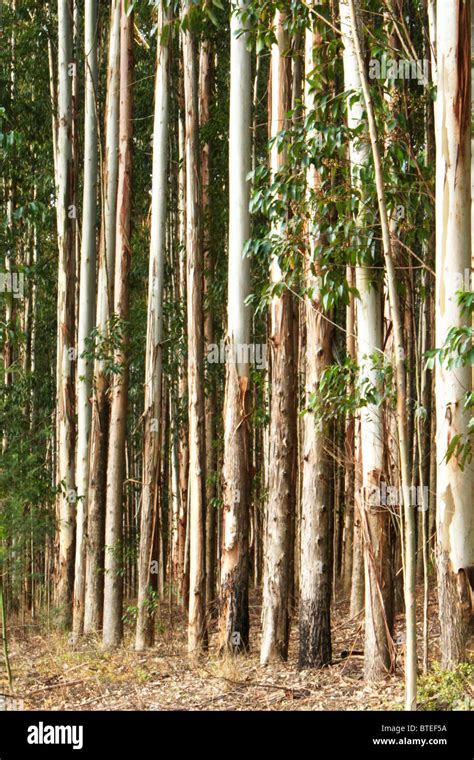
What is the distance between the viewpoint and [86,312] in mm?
13812

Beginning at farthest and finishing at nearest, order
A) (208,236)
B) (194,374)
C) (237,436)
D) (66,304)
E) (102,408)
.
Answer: (208,236)
(66,304)
(102,408)
(194,374)
(237,436)

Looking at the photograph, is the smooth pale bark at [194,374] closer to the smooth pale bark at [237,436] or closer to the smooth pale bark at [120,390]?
the smooth pale bark at [237,436]

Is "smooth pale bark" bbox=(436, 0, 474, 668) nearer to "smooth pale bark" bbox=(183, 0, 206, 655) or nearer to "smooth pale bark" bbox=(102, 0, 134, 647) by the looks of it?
"smooth pale bark" bbox=(183, 0, 206, 655)

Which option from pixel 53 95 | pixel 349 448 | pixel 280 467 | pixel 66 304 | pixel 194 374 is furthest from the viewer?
pixel 53 95

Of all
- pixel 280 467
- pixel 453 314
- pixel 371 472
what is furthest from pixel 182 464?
pixel 453 314

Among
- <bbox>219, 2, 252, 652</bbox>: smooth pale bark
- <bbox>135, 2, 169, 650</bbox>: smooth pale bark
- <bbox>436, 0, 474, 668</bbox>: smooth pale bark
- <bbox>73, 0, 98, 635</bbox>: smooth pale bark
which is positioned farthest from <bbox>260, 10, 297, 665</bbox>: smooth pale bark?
<bbox>73, 0, 98, 635</bbox>: smooth pale bark

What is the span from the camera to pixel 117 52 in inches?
527

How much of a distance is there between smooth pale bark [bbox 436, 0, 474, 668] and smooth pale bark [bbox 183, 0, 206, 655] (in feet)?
13.9

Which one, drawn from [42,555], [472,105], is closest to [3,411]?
[42,555]

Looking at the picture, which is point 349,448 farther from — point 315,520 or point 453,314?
point 453,314

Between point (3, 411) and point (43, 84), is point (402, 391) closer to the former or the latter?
point (3, 411)

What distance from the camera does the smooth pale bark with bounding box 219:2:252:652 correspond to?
32.1ft

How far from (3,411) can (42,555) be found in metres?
8.89

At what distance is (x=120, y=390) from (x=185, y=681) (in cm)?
451
